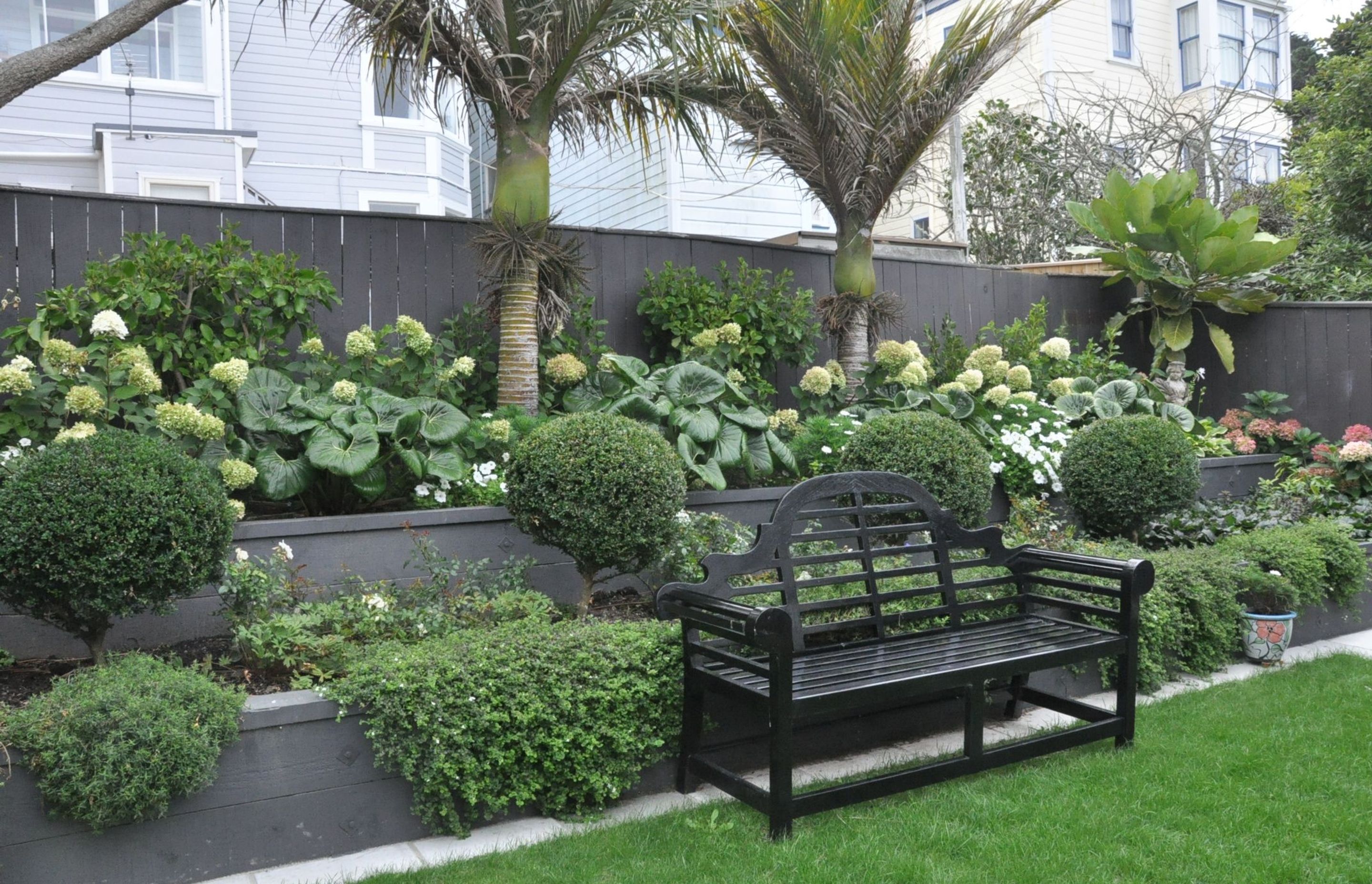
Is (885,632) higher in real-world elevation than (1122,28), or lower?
lower

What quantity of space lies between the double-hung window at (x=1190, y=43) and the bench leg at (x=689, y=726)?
16.2 m

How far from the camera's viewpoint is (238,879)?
10.0ft

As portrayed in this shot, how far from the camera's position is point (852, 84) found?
6.91 m

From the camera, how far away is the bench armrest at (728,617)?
3160 mm

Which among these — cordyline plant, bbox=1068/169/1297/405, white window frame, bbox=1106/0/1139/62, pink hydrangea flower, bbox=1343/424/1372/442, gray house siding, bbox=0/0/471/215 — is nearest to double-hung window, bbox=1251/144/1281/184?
white window frame, bbox=1106/0/1139/62

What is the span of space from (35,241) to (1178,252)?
805cm

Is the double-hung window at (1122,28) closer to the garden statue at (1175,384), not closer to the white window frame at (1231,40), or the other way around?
the white window frame at (1231,40)

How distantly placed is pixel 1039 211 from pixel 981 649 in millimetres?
9938

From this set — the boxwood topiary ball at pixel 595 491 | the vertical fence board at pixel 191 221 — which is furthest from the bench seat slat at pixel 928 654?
the vertical fence board at pixel 191 221

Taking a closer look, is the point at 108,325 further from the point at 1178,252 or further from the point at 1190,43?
the point at 1190,43

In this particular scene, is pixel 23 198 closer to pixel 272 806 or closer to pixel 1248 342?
pixel 272 806

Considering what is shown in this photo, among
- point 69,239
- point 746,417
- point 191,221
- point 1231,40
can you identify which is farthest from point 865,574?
point 1231,40

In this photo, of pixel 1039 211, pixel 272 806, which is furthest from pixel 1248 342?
pixel 272 806

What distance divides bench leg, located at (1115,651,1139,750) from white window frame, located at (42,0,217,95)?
1012 cm
